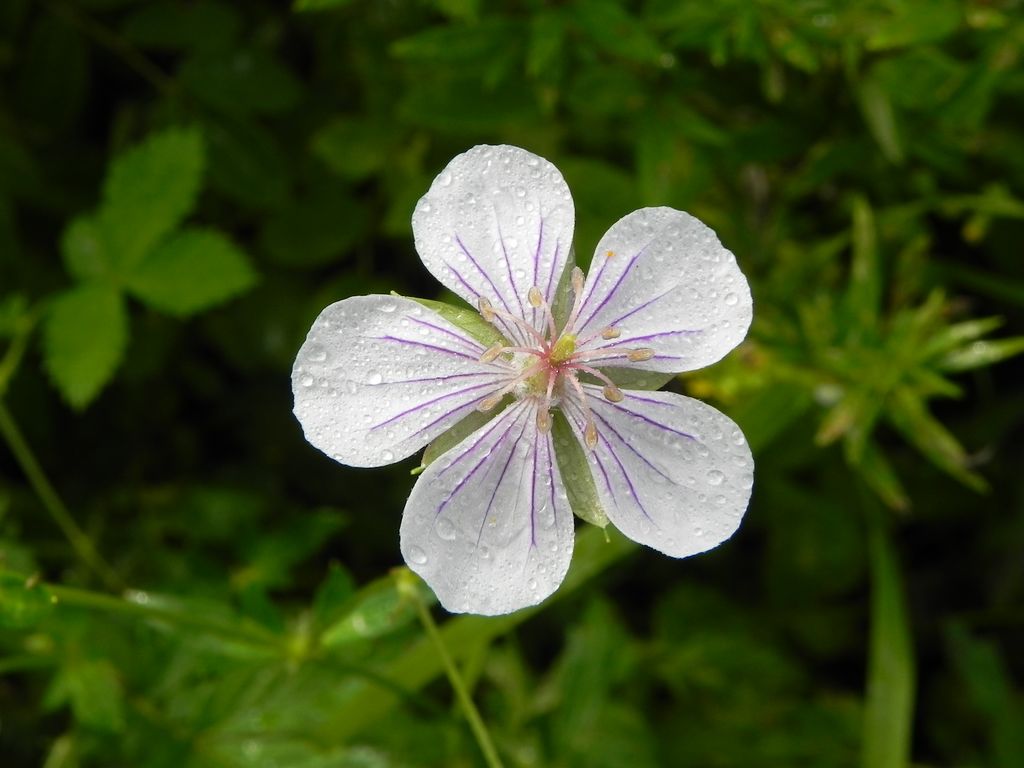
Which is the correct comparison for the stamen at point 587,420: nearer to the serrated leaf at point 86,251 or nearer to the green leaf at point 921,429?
the green leaf at point 921,429

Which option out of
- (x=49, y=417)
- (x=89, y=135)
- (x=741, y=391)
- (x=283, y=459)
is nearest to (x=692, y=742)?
(x=741, y=391)

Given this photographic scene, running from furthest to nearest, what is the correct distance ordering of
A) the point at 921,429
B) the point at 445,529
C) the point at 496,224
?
the point at 921,429, the point at 496,224, the point at 445,529

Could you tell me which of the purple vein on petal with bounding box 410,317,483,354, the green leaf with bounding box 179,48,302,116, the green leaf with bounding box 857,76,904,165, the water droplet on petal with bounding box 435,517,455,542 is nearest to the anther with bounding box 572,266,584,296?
the purple vein on petal with bounding box 410,317,483,354

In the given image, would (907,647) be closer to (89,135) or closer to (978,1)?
(978,1)

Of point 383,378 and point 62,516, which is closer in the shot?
point 383,378

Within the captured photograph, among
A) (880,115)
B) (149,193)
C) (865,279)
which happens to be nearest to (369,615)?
(149,193)

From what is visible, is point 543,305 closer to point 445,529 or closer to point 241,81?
point 445,529
